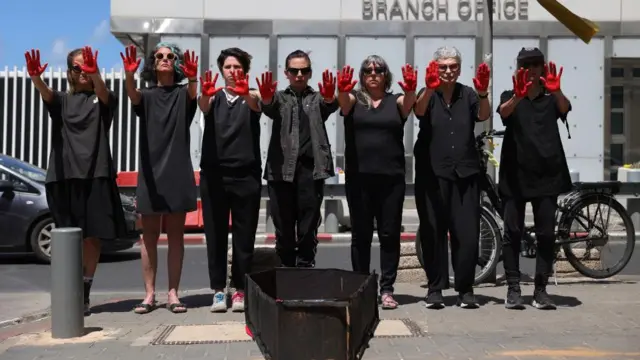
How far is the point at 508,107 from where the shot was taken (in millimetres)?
6078

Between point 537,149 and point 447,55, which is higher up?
point 447,55

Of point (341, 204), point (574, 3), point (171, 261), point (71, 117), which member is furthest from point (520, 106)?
point (574, 3)

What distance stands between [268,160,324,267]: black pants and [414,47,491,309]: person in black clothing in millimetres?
868

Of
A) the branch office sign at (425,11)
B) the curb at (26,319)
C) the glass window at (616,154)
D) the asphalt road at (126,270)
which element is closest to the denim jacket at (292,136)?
the curb at (26,319)

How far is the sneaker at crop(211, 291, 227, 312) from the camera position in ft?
20.3

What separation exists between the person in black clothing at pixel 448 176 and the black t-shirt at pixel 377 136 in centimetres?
23

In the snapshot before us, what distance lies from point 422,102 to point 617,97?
1623 centimetres

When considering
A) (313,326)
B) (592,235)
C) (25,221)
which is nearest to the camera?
(313,326)

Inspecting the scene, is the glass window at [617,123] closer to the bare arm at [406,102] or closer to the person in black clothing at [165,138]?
the bare arm at [406,102]

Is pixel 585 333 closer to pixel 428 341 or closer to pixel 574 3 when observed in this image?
pixel 428 341

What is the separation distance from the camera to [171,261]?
20.6 ft

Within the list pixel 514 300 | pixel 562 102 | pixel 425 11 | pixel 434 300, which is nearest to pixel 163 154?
pixel 434 300

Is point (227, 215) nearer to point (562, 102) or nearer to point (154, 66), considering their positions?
point (154, 66)

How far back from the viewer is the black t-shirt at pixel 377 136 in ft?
19.7
